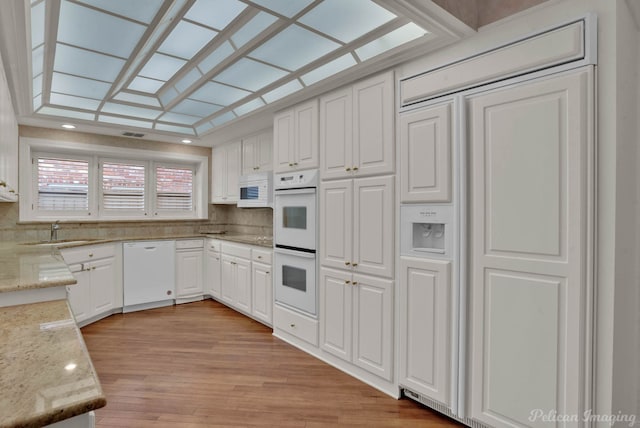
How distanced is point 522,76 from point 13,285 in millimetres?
2565

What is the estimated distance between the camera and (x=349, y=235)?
8.93ft

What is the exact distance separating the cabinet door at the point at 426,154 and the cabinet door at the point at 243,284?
2.34 metres

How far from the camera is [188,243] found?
4918mm

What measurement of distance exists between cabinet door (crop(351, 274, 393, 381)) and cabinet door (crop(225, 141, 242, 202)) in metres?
2.66

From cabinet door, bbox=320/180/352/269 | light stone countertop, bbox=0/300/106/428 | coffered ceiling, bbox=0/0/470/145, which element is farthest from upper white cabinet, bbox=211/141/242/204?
light stone countertop, bbox=0/300/106/428

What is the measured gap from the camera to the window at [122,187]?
480cm

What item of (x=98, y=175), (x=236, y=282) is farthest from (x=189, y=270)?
(x=98, y=175)

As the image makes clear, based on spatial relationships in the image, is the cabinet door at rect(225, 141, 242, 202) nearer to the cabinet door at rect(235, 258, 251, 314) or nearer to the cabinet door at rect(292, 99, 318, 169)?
the cabinet door at rect(235, 258, 251, 314)

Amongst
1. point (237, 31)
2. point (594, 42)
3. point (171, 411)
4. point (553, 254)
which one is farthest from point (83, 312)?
point (594, 42)

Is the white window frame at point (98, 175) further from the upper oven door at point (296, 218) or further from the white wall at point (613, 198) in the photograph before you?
the white wall at point (613, 198)

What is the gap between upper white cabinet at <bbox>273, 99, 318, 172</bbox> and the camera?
10.0ft

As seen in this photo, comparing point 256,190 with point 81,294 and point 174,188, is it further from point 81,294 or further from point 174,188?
point 81,294

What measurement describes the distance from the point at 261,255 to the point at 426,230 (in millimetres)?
2031

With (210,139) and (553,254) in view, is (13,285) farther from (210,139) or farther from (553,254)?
(210,139)
